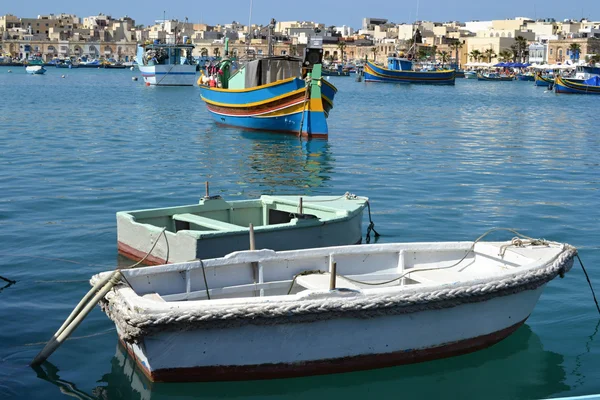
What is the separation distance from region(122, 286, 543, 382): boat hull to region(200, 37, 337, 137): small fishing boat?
2036cm

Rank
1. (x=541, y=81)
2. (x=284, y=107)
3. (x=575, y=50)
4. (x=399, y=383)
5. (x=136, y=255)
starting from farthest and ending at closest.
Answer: (x=575, y=50) < (x=541, y=81) < (x=284, y=107) < (x=136, y=255) < (x=399, y=383)

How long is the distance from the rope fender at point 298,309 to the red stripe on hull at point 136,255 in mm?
3102

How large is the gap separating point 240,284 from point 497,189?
11.5 metres

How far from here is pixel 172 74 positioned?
70.9 metres

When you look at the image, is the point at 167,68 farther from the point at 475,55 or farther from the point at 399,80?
the point at 475,55

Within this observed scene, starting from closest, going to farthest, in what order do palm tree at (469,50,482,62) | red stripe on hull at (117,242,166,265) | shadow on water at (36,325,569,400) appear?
shadow on water at (36,325,569,400), red stripe on hull at (117,242,166,265), palm tree at (469,50,482,62)

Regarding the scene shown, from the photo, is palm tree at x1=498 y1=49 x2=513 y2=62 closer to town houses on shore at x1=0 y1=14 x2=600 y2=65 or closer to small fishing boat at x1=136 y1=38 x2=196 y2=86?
town houses on shore at x1=0 y1=14 x2=600 y2=65

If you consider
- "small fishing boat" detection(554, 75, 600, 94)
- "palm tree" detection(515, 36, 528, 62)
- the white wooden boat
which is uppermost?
"palm tree" detection(515, 36, 528, 62)

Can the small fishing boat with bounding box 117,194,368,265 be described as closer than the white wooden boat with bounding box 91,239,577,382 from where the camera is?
No

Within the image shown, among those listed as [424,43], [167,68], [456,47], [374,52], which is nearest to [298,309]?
[167,68]

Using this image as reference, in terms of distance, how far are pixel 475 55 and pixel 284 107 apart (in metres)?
126

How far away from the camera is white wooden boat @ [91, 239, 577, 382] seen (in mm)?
6691

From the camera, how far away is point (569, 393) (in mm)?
7578

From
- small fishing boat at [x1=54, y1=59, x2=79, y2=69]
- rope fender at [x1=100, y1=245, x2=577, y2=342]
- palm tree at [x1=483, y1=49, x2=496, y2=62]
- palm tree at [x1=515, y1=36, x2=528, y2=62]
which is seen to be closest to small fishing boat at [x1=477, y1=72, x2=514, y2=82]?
palm tree at [x1=515, y1=36, x2=528, y2=62]
